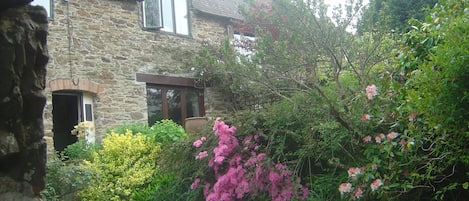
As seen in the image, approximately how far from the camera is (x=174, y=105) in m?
13.3

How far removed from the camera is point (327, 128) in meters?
5.21

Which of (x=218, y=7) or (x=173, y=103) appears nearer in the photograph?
(x=173, y=103)

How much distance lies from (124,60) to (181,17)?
2.38 m

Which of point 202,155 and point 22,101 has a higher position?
point 22,101

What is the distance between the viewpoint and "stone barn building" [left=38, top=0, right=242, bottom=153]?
36.6ft

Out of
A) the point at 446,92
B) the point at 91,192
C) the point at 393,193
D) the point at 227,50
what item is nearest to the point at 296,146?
the point at 393,193

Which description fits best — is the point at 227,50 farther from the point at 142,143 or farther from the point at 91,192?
the point at 91,192

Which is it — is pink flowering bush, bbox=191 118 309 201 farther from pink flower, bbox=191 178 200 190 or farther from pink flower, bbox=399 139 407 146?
pink flower, bbox=399 139 407 146

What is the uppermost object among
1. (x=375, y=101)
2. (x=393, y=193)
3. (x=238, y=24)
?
(x=238, y=24)

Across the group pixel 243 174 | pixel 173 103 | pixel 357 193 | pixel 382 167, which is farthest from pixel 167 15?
pixel 357 193

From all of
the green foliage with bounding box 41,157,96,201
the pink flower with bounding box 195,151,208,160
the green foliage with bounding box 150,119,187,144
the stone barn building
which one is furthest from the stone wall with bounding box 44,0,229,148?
the pink flower with bounding box 195,151,208,160

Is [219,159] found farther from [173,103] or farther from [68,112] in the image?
[68,112]

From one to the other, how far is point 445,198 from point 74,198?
554cm

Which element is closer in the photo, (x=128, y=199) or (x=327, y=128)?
(x=327, y=128)
